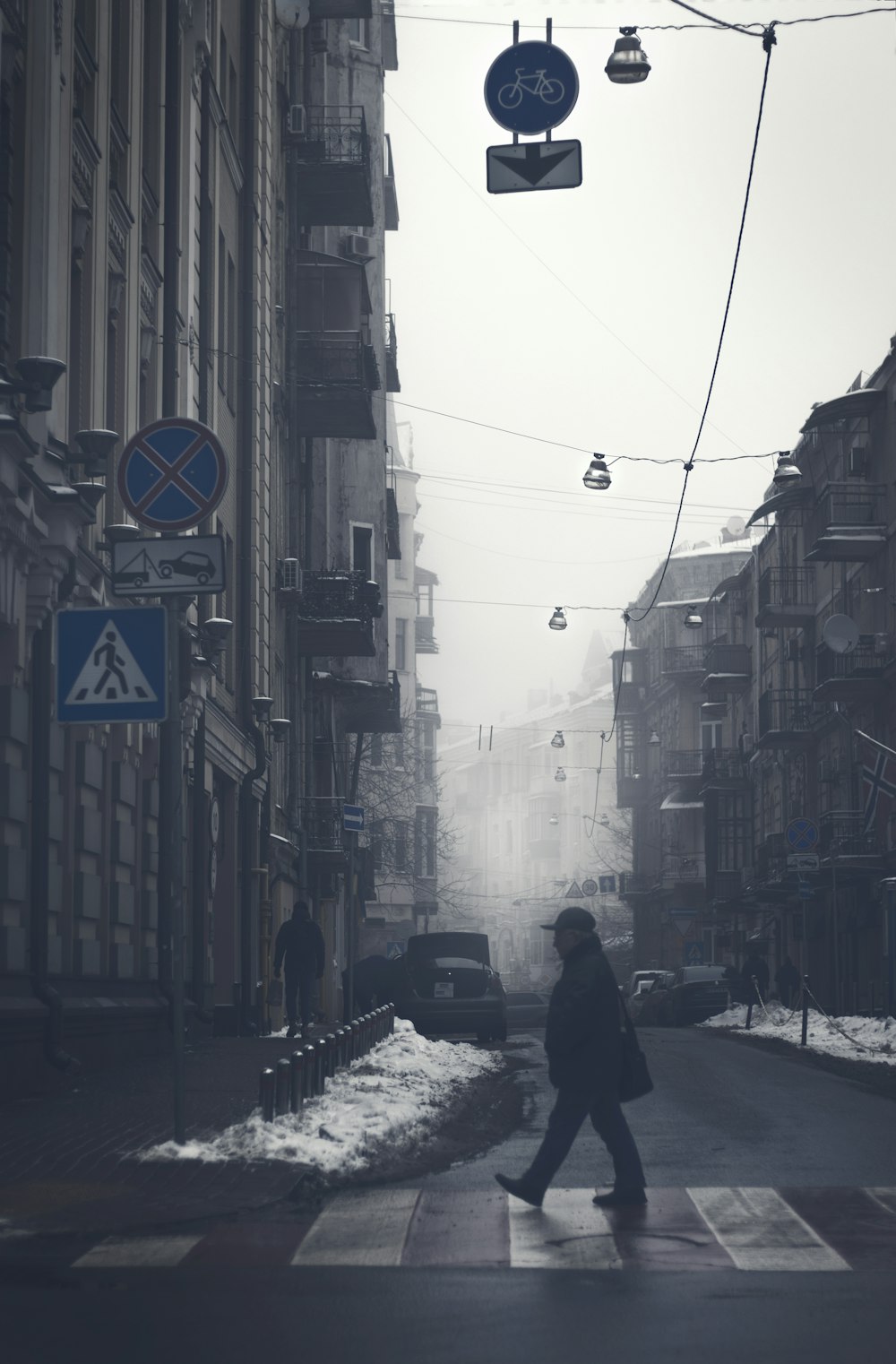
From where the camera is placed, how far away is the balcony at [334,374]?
38156 millimetres

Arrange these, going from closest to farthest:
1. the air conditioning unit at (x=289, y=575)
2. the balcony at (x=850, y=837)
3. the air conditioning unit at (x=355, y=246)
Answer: the air conditioning unit at (x=289, y=575)
the air conditioning unit at (x=355, y=246)
the balcony at (x=850, y=837)

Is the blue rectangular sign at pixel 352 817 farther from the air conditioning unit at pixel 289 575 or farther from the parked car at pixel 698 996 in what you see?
the parked car at pixel 698 996

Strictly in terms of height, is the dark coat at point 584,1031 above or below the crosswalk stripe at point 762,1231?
above

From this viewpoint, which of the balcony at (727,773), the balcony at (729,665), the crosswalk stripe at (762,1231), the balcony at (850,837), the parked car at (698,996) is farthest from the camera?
the balcony at (727,773)

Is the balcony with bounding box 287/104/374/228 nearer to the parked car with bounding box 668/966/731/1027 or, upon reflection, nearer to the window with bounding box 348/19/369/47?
the window with bounding box 348/19/369/47

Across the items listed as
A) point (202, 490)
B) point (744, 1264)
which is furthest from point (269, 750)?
point (744, 1264)

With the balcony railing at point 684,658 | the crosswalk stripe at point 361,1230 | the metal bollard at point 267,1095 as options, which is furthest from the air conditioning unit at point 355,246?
the balcony railing at point 684,658

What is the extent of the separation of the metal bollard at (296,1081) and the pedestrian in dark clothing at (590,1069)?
2.54 metres

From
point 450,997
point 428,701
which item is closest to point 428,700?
point 428,701

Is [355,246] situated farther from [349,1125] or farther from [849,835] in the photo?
[349,1125]

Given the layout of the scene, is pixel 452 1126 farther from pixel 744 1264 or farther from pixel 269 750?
pixel 269 750

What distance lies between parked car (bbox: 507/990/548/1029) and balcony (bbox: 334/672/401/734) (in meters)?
7.62

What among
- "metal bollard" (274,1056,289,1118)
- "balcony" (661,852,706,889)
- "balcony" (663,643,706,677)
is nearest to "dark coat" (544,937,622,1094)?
"metal bollard" (274,1056,289,1118)

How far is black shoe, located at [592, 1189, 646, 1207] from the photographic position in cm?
938
